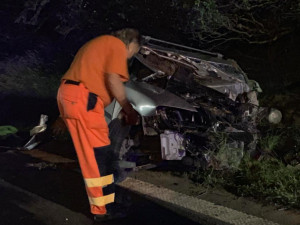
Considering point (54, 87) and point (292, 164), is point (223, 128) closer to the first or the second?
point (292, 164)

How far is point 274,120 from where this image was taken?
5852mm

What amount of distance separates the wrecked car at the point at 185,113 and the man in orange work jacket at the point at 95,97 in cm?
75

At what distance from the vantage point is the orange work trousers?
11.9ft

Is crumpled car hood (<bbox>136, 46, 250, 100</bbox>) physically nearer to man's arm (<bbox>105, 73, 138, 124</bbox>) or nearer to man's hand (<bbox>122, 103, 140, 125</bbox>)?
man's hand (<bbox>122, 103, 140, 125</bbox>)

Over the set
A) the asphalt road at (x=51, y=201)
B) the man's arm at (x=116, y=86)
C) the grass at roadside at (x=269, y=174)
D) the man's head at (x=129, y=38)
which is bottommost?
the asphalt road at (x=51, y=201)

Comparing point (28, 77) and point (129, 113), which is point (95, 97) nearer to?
point (129, 113)

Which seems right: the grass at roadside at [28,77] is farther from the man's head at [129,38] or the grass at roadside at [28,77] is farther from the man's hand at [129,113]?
the man's head at [129,38]

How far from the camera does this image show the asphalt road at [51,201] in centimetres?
408

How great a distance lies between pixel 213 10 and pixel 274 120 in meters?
2.01

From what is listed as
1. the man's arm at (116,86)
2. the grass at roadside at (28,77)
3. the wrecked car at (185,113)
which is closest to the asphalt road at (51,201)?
the wrecked car at (185,113)

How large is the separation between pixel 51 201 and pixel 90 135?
1339 mm

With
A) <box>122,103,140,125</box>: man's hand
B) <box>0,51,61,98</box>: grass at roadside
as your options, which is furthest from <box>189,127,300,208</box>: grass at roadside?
<box>0,51,61,98</box>: grass at roadside

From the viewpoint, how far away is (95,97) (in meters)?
3.72

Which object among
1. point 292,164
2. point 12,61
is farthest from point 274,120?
point 12,61
